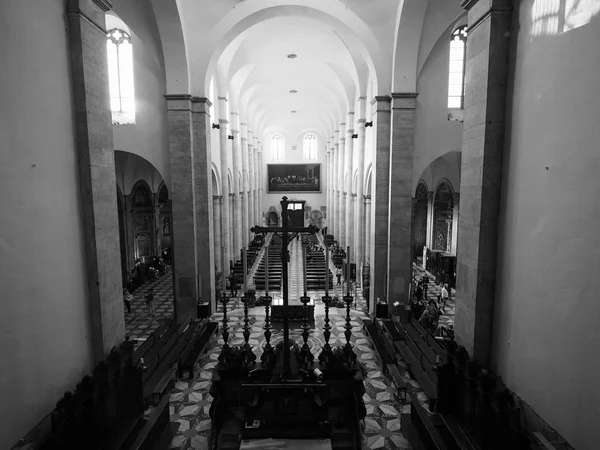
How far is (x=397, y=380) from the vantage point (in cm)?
738

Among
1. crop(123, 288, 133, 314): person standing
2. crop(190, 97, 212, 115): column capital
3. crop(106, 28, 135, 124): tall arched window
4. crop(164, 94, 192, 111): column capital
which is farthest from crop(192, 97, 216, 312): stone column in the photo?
crop(123, 288, 133, 314): person standing

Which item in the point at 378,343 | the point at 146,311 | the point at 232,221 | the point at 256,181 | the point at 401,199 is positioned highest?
the point at 256,181

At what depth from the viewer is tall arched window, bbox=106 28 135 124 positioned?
11.0 m

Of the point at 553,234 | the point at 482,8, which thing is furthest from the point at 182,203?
the point at 553,234

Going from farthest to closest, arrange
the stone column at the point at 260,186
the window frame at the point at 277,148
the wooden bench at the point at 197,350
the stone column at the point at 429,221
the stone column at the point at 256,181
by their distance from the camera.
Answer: the window frame at the point at 277,148
the stone column at the point at 260,186
the stone column at the point at 256,181
the stone column at the point at 429,221
the wooden bench at the point at 197,350

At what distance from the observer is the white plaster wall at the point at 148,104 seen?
1045cm

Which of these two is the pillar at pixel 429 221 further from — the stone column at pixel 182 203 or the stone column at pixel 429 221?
the stone column at pixel 182 203

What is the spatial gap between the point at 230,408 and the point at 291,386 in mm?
1053

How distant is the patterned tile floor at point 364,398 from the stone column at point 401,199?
74.3 inches

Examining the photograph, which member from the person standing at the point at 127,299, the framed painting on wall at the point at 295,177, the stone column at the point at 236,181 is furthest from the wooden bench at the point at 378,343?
the framed painting on wall at the point at 295,177

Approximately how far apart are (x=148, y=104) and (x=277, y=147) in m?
27.9

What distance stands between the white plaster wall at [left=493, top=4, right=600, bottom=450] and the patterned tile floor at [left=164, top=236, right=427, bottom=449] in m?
2.46

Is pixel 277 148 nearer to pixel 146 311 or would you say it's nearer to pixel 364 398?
pixel 146 311

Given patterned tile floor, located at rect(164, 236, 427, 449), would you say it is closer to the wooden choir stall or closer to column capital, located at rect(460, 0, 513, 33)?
the wooden choir stall
